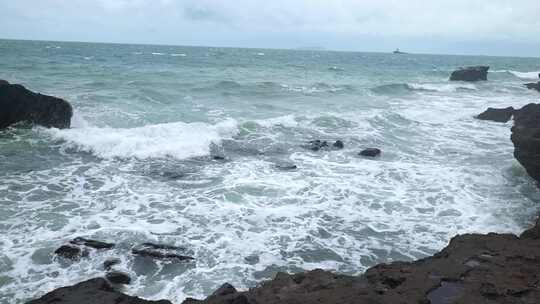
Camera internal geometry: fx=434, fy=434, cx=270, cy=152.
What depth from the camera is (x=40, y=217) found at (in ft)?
31.2

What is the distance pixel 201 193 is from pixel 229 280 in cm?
429

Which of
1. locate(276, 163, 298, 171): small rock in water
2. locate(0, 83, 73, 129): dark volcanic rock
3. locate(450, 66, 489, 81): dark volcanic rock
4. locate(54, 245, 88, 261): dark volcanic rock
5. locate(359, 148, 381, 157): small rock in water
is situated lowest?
locate(54, 245, 88, 261): dark volcanic rock

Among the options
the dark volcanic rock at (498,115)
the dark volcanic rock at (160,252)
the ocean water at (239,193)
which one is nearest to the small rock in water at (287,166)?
the ocean water at (239,193)

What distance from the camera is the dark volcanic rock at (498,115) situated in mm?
23219

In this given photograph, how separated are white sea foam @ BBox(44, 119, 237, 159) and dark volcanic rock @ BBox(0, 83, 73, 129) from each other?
766mm

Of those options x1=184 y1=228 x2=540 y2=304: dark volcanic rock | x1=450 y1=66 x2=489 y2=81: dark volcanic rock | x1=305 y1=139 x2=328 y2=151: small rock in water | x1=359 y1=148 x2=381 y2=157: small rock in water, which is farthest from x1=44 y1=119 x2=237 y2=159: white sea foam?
x1=450 y1=66 x2=489 y2=81: dark volcanic rock

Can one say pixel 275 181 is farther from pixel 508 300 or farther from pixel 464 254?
pixel 508 300

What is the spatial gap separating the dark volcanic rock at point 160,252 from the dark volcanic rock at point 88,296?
1.93 meters

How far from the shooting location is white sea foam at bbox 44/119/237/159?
14938 millimetres

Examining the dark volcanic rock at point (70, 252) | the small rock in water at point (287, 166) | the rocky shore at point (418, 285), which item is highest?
the rocky shore at point (418, 285)

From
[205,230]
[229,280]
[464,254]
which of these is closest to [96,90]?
[205,230]

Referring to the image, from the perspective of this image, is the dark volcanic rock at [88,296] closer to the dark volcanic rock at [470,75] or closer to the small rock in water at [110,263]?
the small rock in water at [110,263]

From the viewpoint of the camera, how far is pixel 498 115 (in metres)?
23.5

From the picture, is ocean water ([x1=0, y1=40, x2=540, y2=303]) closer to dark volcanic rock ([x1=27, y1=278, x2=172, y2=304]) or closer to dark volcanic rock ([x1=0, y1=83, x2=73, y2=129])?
dark volcanic rock ([x1=0, y1=83, x2=73, y2=129])
